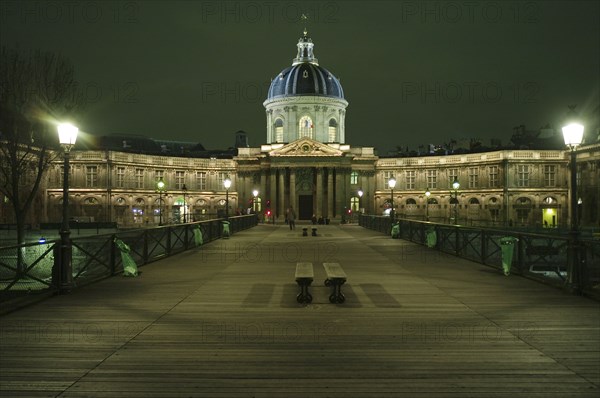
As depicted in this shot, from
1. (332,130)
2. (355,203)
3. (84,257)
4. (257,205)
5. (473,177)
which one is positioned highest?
(332,130)

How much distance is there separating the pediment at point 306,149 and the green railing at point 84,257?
2544 inches

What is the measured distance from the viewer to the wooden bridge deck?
24.5ft

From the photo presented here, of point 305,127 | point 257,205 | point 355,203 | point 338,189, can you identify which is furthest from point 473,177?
point 257,205

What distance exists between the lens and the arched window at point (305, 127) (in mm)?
99312

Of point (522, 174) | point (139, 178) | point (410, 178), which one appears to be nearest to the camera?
point (522, 174)

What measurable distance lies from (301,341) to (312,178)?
8716 centimetres

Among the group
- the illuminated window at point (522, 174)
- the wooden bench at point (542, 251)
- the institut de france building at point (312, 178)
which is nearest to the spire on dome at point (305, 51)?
the institut de france building at point (312, 178)

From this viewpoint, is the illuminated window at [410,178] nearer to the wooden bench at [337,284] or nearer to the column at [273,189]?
the column at [273,189]

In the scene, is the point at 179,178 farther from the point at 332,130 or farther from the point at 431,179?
the point at 431,179

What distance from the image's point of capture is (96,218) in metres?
89.3

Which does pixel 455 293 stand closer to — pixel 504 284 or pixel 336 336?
pixel 504 284

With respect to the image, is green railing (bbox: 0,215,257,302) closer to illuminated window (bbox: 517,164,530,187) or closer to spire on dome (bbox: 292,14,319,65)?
illuminated window (bbox: 517,164,530,187)

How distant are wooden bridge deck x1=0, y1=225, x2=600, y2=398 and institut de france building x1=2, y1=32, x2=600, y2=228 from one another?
69680 millimetres

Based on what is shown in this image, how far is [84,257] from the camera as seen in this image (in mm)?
17703
